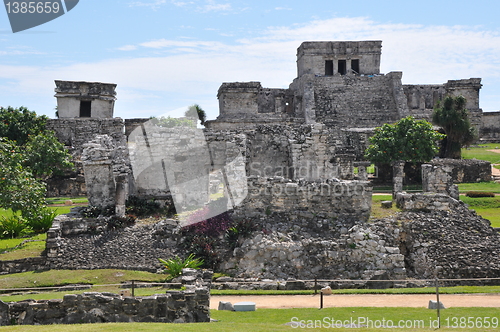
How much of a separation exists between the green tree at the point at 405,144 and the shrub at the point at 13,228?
17562 millimetres

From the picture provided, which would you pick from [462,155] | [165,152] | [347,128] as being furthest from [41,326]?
[462,155]

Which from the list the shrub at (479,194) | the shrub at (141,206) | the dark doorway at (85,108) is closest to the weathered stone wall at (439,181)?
the shrub at (479,194)

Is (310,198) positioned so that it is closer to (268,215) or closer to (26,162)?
(268,215)

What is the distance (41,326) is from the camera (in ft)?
34.3

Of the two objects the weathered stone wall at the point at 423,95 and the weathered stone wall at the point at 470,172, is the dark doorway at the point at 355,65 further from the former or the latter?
the weathered stone wall at the point at 470,172

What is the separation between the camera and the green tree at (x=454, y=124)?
116 feet

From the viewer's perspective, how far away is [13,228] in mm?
20062

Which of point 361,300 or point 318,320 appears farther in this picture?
point 361,300

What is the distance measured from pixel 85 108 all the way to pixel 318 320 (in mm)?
31138

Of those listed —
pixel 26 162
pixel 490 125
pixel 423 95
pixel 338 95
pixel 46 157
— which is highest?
pixel 423 95

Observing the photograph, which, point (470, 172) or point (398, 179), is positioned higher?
point (398, 179)

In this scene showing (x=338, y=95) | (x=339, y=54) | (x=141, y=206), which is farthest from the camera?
(x=339, y=54)

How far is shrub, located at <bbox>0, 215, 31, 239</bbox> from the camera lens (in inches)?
788

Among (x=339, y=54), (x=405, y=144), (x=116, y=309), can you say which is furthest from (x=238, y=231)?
(x=339, y=54)
